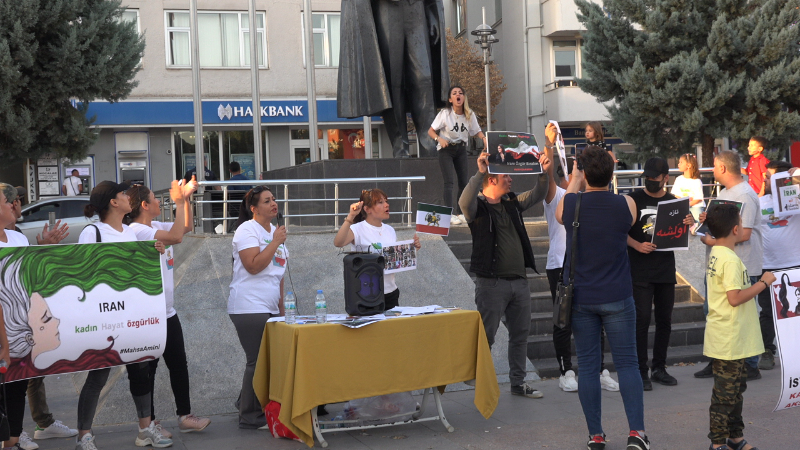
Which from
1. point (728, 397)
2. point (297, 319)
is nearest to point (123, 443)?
point (297, 319)

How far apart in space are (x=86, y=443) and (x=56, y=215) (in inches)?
544

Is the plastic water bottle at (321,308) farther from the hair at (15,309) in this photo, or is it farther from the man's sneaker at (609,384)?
the man's sneaker at (609,384)

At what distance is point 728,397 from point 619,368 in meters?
0.67

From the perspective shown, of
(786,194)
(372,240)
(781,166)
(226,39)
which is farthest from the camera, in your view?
(226,39)

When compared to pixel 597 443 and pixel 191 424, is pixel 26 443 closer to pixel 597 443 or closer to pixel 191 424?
pixel 191 424

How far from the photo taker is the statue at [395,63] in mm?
11062

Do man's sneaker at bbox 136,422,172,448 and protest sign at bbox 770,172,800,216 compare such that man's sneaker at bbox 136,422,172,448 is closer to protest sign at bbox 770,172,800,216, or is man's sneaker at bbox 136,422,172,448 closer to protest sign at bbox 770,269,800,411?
protest sign at bbox 770,269,800,411

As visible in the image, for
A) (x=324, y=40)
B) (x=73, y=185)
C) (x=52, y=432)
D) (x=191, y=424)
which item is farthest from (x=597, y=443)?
(x=324, y=40)

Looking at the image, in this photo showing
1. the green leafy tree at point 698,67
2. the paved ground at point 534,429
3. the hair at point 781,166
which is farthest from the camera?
the green leafy tree at point 698,67

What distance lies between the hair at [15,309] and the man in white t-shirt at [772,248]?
21.1ft

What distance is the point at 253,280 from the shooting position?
6.05 meters

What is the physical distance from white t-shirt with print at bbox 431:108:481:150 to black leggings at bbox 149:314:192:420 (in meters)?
4.59

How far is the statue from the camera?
11.1 meters

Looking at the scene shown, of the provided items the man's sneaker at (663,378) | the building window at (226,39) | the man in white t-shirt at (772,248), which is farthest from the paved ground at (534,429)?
the building window at (226,39)
